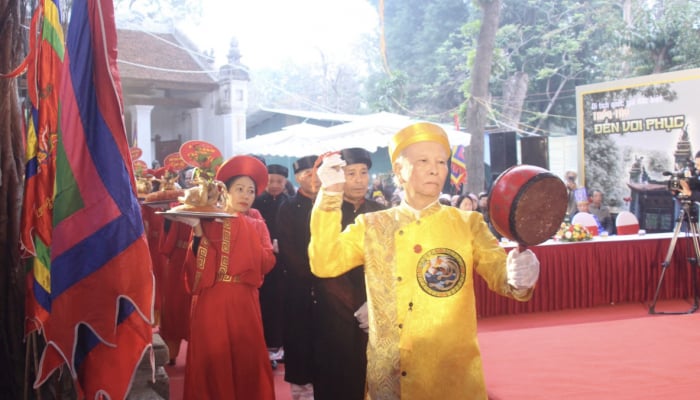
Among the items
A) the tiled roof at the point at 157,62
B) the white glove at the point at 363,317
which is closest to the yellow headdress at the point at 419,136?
the white glove at the point at 363,317

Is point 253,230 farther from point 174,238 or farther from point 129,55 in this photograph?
point 129,55

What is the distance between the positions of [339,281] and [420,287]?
122 cm

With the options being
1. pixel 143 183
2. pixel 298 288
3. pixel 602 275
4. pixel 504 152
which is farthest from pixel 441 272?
pixel 504 152

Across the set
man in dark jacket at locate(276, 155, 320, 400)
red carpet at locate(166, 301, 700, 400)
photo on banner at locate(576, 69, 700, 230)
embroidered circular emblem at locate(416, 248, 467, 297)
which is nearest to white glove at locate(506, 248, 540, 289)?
embroidered circular emblem at locate(416, 248, 467, 297)

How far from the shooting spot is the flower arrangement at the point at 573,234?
7602 mm

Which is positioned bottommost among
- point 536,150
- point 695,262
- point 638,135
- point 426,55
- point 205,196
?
point 695,262

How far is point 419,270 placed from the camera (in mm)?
2561

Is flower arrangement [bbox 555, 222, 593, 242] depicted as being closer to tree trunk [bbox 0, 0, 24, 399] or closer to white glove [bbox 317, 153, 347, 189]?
white glove [bbox 317, 153, 347, 189]

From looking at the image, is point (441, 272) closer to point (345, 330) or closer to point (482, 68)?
point (345, 330)

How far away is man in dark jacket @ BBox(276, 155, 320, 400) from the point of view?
4430 millimetres

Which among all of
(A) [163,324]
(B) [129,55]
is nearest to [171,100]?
(B) [129,55]

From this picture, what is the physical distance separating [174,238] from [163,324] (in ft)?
Result: 2.83

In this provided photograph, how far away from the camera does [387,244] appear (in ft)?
8.63

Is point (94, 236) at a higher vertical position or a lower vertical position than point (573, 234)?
higher
